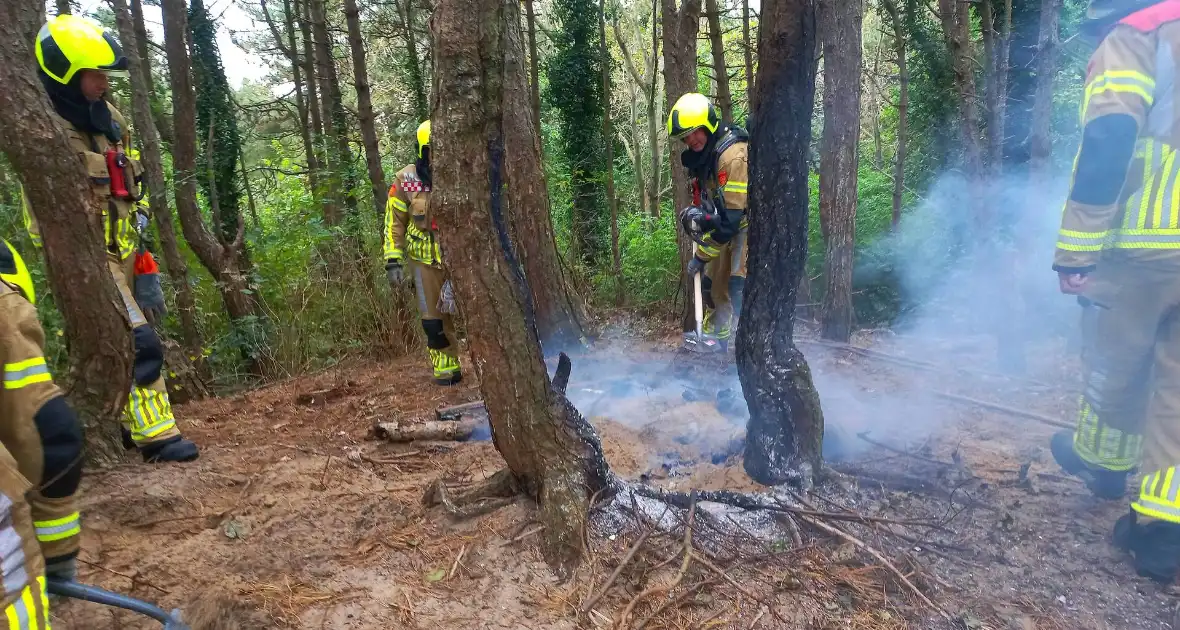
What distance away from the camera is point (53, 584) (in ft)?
6.54

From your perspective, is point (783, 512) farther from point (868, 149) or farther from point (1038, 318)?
point (868, 149)

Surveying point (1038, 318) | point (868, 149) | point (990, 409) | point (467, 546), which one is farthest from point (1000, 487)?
point (868, 149)

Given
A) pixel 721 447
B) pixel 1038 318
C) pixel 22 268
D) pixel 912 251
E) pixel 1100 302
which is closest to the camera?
pixel 22 268

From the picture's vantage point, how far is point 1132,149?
9.68 feet

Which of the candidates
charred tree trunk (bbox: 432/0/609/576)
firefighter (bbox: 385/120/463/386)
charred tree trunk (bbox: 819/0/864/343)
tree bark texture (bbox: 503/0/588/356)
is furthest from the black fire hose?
charred tree trunk (bbox: 819/0/864/343)

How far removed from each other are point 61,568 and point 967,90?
6.61 metres

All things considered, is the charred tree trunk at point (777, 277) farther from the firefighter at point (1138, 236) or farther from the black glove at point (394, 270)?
the black glove at point (394, 270)

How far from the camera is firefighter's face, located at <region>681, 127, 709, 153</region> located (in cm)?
558

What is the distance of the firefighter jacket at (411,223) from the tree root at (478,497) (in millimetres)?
2941

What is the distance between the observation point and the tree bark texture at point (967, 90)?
5590 mm

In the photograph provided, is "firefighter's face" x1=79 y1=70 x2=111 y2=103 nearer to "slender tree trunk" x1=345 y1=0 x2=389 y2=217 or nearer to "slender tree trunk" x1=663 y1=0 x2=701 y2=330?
"slender tree trunk" x1=345 y1=0 x2=389 y2=217

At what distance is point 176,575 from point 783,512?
2.73 m

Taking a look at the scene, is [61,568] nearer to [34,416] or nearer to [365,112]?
[34,416]

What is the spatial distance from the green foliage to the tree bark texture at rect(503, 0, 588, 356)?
20.0 ft
